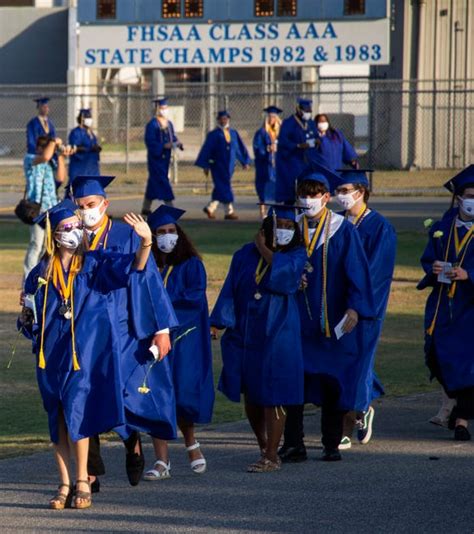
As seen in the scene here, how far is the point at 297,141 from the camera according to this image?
2286 centimetres

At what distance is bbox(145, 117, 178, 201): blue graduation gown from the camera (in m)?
24.5

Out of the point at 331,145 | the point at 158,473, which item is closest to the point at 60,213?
the point at 158,473

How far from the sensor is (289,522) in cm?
725

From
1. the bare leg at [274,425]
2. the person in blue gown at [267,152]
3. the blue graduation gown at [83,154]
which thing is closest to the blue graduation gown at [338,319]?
the bare leg at [274,425]

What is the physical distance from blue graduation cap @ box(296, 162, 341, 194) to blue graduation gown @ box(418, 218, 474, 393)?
0.94 meters

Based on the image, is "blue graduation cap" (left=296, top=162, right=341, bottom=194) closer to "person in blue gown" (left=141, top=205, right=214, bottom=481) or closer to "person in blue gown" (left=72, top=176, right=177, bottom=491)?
"person in blue gown" (left=141, top=205, right=214, bottom=481)

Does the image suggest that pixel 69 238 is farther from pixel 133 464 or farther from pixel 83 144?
pixel 83 144

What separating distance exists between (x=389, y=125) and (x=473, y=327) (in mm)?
25838

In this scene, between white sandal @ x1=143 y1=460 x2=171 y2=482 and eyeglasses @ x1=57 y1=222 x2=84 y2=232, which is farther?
white sandal @ x1=143 y1=460 x2=171 y2=482

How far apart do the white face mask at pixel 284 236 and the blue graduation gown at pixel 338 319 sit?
0.36m

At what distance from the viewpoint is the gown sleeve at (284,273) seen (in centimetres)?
843

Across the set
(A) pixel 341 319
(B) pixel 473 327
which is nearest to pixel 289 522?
(A) pixel 341 319

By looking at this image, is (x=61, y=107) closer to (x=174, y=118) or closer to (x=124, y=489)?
(x=174, y=118)

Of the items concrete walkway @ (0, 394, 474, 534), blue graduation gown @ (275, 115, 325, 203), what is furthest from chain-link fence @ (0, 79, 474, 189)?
concrete walkway @ (0, 394, 474, 534)
